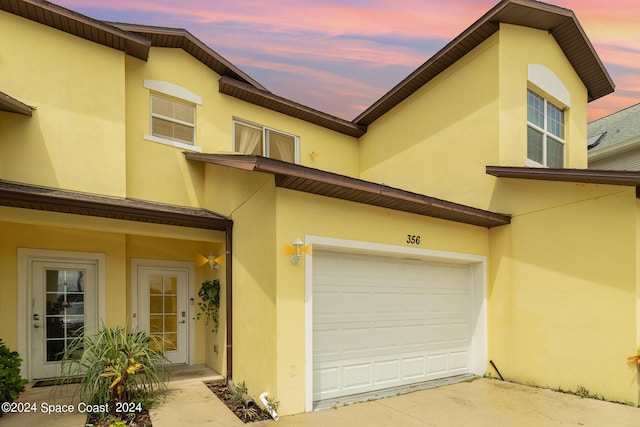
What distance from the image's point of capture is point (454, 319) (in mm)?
7738

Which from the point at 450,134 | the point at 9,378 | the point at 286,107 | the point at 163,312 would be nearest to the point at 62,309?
the point at 163,312

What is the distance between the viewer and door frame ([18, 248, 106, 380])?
7035 millimetres

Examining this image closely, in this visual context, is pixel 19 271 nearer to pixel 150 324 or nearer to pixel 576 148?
pixel 150 324

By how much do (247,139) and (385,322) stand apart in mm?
5821

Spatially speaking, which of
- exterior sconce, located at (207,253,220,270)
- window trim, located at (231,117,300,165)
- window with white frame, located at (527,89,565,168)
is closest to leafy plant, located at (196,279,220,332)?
exterior sconce, located at (207,253,220,270)

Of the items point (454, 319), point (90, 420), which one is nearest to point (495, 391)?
point (454, 319)

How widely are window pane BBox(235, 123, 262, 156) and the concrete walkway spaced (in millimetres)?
5537

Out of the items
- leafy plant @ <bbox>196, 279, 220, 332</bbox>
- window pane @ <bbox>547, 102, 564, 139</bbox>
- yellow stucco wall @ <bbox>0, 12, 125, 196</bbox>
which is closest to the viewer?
yellow stucco wall @ <bbox>0, 12, 125, 196</bbox>

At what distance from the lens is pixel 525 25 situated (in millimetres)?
8594

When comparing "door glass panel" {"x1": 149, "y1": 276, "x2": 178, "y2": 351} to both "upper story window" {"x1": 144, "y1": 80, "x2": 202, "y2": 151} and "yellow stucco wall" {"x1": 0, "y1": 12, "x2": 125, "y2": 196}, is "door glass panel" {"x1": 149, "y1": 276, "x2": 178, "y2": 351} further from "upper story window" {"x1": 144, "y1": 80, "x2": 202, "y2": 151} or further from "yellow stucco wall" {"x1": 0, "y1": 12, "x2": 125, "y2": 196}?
"upper story window" {"x1": 144, "y1": 80, "x2": 202, "y2": 151}

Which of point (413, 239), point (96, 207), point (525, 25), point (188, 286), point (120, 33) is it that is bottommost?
point (188, 286)

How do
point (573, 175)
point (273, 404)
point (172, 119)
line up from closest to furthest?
1. point (273, 404)
2. point (573, 175)
3. point (172, 119)

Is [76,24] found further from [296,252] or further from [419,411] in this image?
[419,411]

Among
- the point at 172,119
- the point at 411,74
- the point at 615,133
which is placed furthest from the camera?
the point at 615,133
